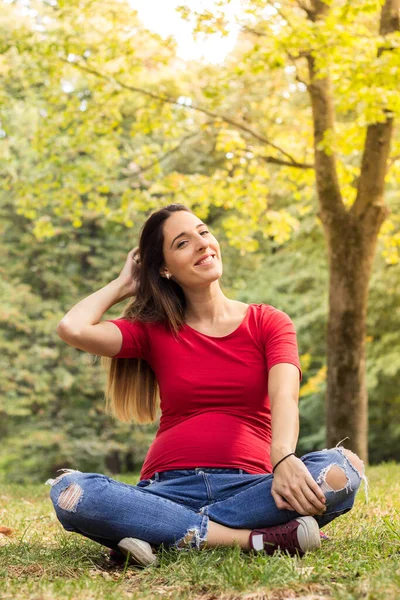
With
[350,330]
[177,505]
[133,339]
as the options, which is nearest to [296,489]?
[177,505]

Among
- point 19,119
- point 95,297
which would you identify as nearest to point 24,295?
point 19,119

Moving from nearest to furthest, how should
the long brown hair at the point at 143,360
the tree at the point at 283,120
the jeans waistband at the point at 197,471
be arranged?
the jeans waistband at the point at 197,471 → the long brown hair at the point at 143,360 → the tree at the point at 283,120

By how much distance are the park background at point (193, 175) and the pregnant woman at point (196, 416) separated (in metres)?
3.61

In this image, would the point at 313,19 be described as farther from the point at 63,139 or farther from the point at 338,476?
the point at 338,476

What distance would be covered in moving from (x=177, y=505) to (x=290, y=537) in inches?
19.7

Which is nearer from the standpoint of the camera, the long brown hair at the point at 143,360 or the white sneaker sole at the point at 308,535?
the white sneaker sole at the point at 308,535

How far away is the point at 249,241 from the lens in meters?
12.5

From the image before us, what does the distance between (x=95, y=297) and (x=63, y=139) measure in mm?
9915

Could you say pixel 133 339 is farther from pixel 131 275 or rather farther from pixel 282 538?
pixel 282 538

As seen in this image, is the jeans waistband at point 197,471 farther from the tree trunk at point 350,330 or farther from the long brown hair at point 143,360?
the tree trunk at point 350,330

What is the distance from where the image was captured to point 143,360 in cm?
414

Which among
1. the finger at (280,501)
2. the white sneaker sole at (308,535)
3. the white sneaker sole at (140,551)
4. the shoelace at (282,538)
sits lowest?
the white sneaker sole at (140,551)

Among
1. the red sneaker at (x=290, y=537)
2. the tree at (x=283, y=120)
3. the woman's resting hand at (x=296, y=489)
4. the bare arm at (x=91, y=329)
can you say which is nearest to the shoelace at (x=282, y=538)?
the red sneaker at (x=290, y=537)

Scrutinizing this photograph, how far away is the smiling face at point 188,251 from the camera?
397 cm
